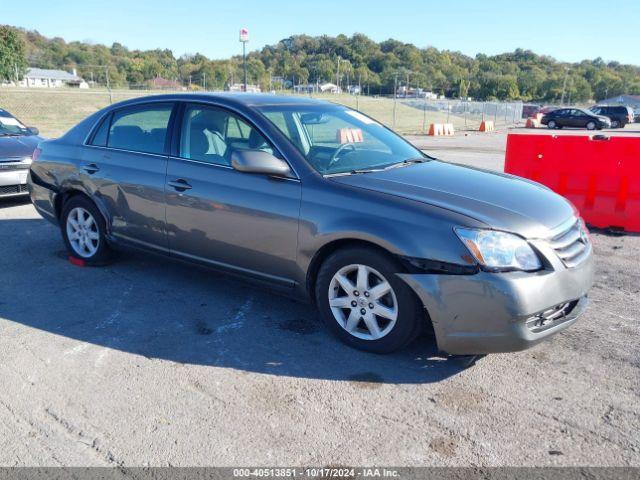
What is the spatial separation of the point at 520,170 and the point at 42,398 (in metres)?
6.65

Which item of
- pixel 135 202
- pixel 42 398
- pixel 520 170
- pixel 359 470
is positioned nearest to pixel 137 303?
pixel 135 202

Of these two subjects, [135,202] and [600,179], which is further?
[600,179]

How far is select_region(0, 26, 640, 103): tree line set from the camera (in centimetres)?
8256

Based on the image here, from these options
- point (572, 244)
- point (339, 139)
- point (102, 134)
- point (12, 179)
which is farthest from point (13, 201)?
point (572, 244)

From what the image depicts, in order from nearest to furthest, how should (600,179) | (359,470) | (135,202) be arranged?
(359,470), (135,202), (600,179)

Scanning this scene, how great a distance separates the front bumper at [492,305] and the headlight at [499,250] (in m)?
0.05

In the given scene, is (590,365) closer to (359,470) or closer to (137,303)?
(359,470)

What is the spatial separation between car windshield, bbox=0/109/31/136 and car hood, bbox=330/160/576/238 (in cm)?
727

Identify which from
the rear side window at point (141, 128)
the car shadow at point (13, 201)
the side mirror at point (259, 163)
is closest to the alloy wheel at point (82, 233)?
the rear side window at point (141, 128)

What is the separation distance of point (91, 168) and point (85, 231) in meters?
0.67

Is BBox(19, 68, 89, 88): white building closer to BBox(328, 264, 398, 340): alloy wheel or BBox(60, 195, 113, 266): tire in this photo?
BBox(60, 195, 113, 266): tire

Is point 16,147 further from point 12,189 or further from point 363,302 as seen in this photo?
point 363,302

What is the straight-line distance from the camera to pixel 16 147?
325 inches

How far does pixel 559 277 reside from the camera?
129 inches
